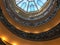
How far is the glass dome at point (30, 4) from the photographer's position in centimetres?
1692

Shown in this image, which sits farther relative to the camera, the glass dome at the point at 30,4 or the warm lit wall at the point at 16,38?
the glass dome at the point at 30,4

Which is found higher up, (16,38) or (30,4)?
(30,4)

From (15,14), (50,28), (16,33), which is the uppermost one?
(15,14)

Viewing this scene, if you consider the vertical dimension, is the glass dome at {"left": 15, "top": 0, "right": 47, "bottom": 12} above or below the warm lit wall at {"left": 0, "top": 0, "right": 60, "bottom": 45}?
above

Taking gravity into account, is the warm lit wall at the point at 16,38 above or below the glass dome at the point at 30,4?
below

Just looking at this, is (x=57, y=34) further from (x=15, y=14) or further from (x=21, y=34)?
(x=15, y=14)

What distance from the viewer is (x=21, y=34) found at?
512 inches

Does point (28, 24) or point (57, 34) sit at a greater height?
point (28, 24)

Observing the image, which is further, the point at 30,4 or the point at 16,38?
the point at 30,4

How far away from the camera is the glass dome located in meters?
16.9

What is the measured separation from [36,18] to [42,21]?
39.6 inches

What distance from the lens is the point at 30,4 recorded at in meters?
18.2

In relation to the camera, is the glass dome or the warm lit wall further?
the glass dome

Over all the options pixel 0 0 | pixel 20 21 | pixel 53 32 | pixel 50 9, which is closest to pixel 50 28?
pixel 53 32
